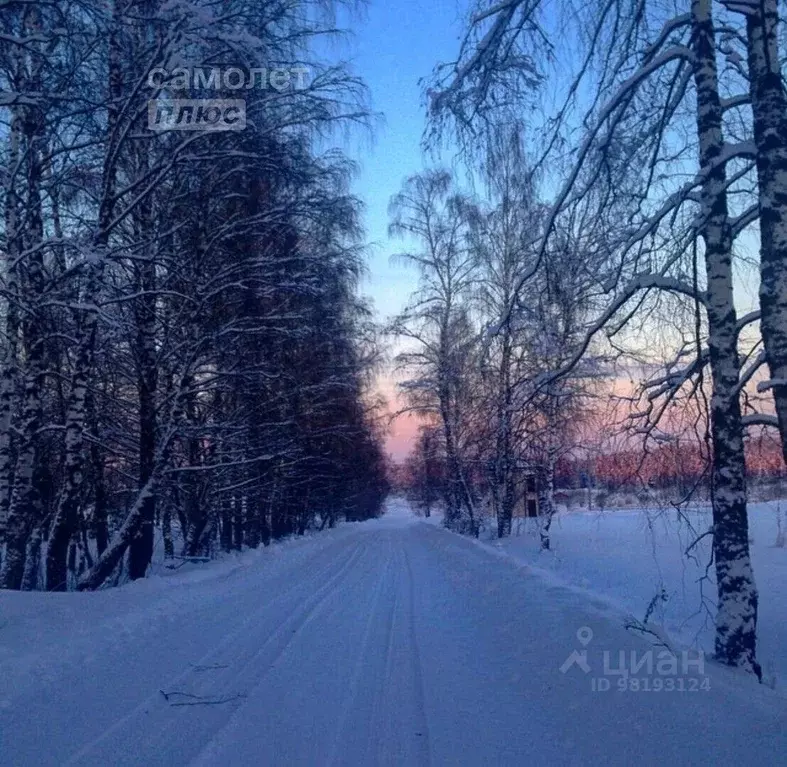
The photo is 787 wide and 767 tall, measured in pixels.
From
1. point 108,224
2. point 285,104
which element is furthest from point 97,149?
point 285,104

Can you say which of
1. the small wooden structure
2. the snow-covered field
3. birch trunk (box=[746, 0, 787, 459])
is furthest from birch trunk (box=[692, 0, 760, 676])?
the small wooden structure

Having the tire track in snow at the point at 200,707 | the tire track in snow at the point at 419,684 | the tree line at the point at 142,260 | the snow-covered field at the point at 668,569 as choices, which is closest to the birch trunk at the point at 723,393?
the snow-covered field at the point at 668,569

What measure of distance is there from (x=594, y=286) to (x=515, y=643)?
11.7ft

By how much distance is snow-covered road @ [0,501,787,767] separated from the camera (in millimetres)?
4098

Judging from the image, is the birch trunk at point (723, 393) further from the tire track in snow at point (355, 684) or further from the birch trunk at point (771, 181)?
the tire track in snow at point (355, 684)

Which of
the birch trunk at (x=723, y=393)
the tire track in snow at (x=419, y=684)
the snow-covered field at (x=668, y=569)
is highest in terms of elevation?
the birch trunk at (x=723, y=393)

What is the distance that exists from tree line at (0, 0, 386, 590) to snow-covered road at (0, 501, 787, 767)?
317 centimetres

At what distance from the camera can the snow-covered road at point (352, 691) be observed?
13.4 ft

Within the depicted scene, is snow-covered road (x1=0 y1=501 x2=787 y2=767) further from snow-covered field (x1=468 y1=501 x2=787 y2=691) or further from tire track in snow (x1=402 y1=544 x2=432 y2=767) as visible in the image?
snow-covered field (x1=468 y1=501 x2=787 y2=691)

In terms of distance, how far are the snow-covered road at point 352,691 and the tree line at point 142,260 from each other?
10.4ft

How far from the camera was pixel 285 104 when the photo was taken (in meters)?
11.1

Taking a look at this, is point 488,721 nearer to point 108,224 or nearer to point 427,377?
point 108,224

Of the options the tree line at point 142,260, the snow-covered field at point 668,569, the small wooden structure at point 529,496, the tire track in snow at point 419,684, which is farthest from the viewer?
the small wooden structure at point 529,496

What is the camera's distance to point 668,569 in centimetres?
1417
